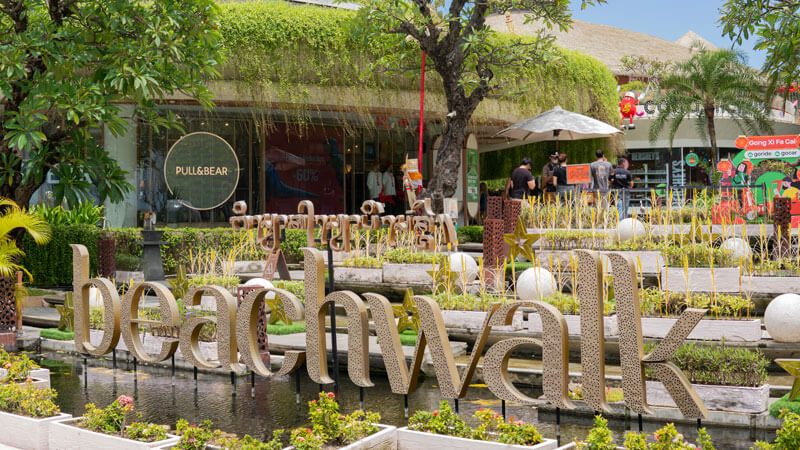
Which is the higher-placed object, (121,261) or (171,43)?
(171,43)

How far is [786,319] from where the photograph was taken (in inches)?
282

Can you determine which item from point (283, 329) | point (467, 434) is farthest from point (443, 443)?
point (283, 329)

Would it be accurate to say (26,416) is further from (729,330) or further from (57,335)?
(729,330)

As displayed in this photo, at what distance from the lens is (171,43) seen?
33.1 ft

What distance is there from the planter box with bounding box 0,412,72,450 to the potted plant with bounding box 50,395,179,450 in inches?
3.0

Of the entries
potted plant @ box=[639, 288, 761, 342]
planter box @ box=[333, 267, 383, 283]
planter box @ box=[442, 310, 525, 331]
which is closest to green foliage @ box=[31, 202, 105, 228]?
planter box @ box=[333, 267, 383, 283]

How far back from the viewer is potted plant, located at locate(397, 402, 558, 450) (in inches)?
179

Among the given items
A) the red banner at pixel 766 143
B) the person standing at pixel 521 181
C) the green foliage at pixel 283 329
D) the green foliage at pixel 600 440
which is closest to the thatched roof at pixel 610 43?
the red banner at pixel 766 143

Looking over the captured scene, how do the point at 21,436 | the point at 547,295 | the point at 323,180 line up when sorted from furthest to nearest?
the point at 323,180 → the point at 547,295 → the point at 21,436

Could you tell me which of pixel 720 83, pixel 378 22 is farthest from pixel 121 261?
pixel 720 83

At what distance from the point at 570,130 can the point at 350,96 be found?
5165 millimetres

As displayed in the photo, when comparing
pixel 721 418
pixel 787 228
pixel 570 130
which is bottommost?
pixel 721 418

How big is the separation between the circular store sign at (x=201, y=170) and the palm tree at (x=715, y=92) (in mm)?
18285

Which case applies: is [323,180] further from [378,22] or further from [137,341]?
[137,341]
